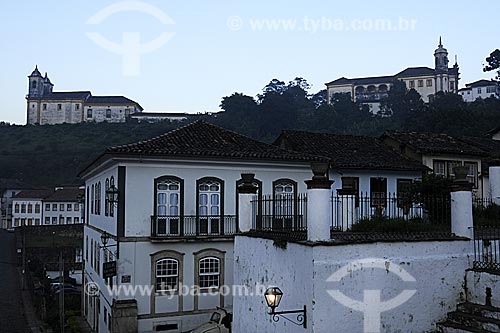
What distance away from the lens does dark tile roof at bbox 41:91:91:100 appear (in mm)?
123062

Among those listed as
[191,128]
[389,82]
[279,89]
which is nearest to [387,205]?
[191,128]

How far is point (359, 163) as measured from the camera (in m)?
22.8

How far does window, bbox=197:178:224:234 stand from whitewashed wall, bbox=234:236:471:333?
924 cm

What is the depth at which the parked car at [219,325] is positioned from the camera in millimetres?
15227

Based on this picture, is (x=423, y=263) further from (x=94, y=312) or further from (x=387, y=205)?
(x=94, y=312)

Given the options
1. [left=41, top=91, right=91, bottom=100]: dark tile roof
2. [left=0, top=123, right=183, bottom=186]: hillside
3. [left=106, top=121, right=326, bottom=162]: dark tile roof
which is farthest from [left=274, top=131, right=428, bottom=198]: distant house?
[left=41, top=91, right=91, bottom=100]: dark tile roof

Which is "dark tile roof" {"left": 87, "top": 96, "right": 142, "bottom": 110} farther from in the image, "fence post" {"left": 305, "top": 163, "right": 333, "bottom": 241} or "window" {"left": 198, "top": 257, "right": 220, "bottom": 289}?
"fence post" {"left": 305, "top": 163, "right": 333, "bottom": 241}

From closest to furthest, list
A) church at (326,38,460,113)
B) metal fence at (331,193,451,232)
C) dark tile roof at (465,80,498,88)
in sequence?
metal fence at (331,193,451,232) → dark tile roof at (465,80,498,88) → church at (326,38,460,113)

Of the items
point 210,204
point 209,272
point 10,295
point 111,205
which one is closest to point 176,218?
point 210,204

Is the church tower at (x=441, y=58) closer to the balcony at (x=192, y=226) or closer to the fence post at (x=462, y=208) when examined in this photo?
the balcony at (x=192, y=226)

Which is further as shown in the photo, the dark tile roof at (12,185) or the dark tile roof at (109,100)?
the dark tile roof at (109,100)

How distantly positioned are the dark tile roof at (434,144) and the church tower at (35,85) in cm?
11482

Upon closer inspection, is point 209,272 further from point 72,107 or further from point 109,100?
point 72,107

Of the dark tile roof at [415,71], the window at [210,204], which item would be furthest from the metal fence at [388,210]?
the dark tile roof at [415,71]
